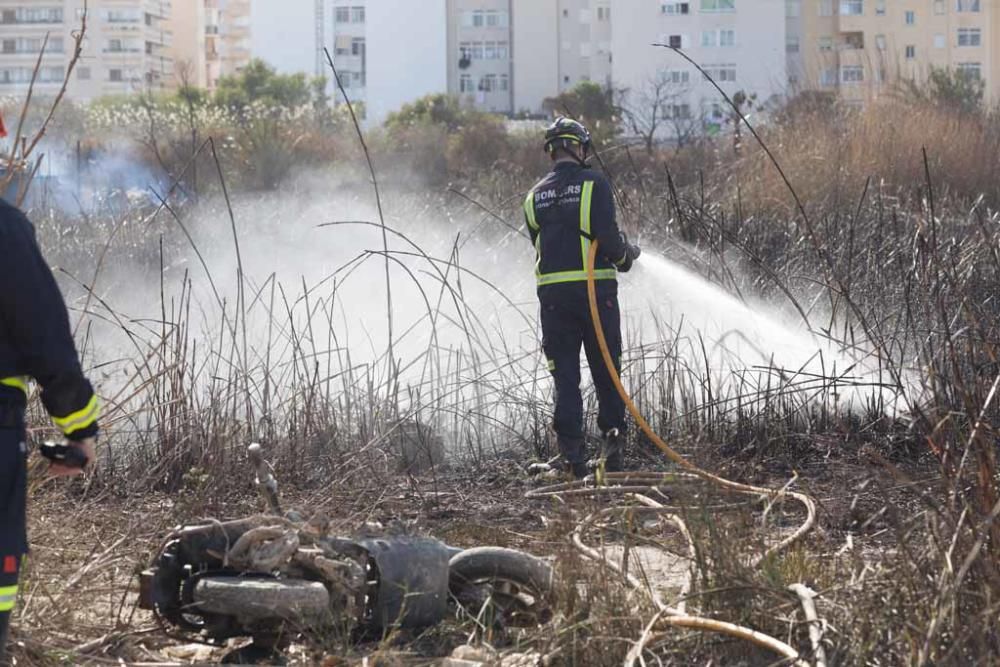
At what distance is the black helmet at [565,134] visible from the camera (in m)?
7.08

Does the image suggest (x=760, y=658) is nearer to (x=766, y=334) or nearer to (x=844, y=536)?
(x=844, y=536)

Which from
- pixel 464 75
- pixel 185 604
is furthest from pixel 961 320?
pixel 464 75

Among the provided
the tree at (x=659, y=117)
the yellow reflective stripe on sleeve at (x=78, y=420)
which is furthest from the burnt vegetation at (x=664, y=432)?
the tree at (x=659, y=117)

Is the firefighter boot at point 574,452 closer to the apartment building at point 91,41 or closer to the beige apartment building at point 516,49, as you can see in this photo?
the beige apartment building at point 516,49

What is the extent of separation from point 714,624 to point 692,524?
34cm

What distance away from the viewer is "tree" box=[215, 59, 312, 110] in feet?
200

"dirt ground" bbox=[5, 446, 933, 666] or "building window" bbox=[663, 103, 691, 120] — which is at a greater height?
"building window" bbox=[663, 103, 691, 120]

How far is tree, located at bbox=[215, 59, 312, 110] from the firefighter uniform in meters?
54.0

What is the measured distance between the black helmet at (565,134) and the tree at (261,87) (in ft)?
177

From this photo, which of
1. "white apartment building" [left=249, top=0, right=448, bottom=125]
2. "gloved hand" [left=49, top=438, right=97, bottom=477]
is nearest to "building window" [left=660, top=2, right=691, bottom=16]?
"white apartment building" [left=249, top=0, right=448, bottom=125]

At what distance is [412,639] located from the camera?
14.3 ft

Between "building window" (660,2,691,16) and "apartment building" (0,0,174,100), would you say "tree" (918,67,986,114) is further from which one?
"apartment building" (0,0,174,100)

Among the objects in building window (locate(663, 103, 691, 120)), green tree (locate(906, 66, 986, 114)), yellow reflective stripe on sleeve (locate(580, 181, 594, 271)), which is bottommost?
yellow reflective stripe on sleeve (locate(580, 181, 594, 271))

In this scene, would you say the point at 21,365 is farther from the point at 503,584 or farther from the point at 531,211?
the point at 531,211
